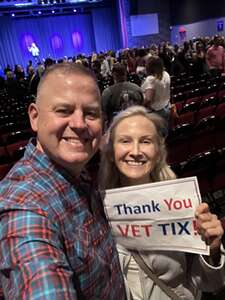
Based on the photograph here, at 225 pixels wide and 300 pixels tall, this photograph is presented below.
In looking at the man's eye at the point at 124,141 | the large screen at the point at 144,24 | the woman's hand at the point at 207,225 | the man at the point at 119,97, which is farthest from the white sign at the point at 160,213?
the large screen at the point at 144,24

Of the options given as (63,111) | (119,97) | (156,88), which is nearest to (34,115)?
(63,111)

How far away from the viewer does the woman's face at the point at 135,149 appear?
141cm

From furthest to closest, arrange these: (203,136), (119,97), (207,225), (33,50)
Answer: (33,50) < (203,136) < (119,97) < (207,225)

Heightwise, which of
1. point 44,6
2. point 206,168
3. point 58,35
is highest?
Result: point 44,6

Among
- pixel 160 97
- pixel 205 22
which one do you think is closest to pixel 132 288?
pixel 160 97

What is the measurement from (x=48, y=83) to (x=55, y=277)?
509 mm

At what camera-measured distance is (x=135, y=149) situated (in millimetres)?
1422

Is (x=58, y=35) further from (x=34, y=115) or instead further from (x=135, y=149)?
(x=34, y=115)

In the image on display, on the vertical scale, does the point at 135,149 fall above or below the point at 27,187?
below

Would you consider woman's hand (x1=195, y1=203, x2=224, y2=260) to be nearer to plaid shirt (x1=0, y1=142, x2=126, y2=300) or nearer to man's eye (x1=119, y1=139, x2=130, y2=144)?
plaid shirt (x1=0, y1=142, x2=126, y2=300)

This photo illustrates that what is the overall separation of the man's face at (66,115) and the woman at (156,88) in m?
3.37

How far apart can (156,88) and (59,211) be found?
12.0ft

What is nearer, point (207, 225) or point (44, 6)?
point (207, 225)

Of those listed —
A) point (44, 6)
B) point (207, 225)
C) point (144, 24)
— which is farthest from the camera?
point (144, 24)
